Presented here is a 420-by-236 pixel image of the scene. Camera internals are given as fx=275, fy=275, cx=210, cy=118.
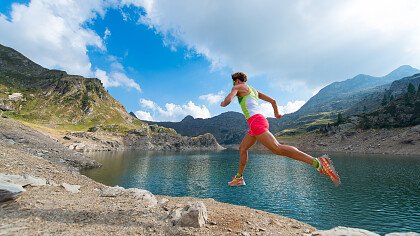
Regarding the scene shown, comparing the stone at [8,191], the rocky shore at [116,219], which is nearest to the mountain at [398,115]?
the rocky shore at [116,219]

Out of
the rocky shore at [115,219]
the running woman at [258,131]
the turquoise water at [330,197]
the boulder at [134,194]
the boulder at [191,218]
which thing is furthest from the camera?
the turquoise water at [330,197]

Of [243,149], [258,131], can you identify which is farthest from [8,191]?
[258,131]

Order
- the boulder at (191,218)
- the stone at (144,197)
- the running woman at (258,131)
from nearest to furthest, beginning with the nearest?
the running woman at (258,131) < the boulder at (191,218) < the stone at (144,197)

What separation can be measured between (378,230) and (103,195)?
2455cm

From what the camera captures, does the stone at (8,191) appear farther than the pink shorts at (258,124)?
Yes

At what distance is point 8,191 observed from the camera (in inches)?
463

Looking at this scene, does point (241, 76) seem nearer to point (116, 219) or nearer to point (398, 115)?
point (116, 219)

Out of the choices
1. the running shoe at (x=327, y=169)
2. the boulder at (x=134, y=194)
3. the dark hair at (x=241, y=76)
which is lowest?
the boulder at (x=134, y=194)

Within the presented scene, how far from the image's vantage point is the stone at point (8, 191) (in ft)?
38.1

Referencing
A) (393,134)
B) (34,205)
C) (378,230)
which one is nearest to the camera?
(34,205)

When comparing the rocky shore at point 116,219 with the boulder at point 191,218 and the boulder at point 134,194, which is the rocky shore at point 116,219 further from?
the boulder at point 134,194

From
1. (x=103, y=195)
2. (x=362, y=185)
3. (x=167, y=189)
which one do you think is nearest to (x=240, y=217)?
(x=103, y=195)

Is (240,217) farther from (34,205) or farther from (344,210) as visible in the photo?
(344,210)

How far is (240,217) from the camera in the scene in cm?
1242
